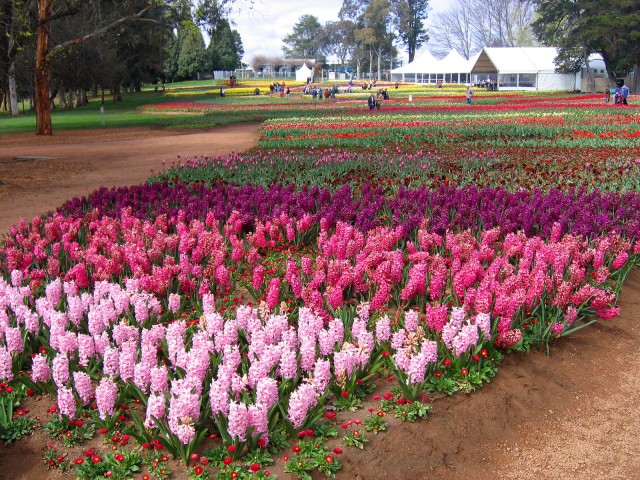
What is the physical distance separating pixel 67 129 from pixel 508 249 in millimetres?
27145

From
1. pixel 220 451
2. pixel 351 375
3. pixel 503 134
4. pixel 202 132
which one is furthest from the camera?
pixel 202 132

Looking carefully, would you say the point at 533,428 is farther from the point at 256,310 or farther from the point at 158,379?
the point at 158,379

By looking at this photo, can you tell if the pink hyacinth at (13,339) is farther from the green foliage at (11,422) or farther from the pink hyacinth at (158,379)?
the pink hyacinth at (158,379)

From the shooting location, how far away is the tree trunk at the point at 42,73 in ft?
76.0

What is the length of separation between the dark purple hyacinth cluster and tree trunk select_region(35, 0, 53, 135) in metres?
17.1

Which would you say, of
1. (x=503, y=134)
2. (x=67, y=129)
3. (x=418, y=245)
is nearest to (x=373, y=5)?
(x=67, y=129)

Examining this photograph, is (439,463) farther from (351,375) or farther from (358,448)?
(351,375)

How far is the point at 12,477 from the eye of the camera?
350 centimetres

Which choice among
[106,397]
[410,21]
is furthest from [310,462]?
[410,21]

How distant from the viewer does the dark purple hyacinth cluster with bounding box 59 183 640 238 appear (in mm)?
7070

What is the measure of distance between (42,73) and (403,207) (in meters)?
20.8

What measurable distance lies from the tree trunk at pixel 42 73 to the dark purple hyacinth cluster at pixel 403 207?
56.0 feet

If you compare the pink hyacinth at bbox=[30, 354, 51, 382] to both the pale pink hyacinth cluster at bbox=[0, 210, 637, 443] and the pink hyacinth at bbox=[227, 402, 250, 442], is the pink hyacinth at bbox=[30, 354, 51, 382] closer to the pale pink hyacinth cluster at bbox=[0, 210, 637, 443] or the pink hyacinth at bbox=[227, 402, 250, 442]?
the pale pink hyacinth cluster at bbox=[0, 210, 637, 443]

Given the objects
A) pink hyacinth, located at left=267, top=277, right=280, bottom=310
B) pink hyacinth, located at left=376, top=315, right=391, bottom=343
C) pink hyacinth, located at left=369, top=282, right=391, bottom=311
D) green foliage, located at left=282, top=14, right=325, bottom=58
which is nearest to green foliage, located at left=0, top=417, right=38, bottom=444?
pink hyacinth, located at left=267, top=277, right=280, bottom=310
